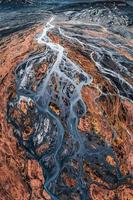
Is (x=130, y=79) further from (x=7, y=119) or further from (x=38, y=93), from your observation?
(x=7, y=119)

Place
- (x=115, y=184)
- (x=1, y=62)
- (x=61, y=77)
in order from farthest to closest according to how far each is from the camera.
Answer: (x=1, y=62)
(x=61, y=77)
(x=115, y=184)

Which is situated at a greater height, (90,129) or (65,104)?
(65,104)

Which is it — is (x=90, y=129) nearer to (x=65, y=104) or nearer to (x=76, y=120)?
(x=76, y=120)

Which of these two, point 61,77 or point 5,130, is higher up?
point 61,77

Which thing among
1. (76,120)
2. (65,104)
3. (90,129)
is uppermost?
(65,104)

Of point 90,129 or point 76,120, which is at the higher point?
point 76,120

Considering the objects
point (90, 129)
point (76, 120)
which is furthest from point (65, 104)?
point (90, 129)

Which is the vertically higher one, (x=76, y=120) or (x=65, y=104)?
(x=65, y=104)

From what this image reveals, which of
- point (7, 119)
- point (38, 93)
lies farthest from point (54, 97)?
point (7, 119)

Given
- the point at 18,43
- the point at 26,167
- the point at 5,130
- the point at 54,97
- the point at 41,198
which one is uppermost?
the point at 18,43

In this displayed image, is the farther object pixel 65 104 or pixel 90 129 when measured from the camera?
pixel 65 104

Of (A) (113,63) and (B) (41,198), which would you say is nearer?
(B) (41,198)
